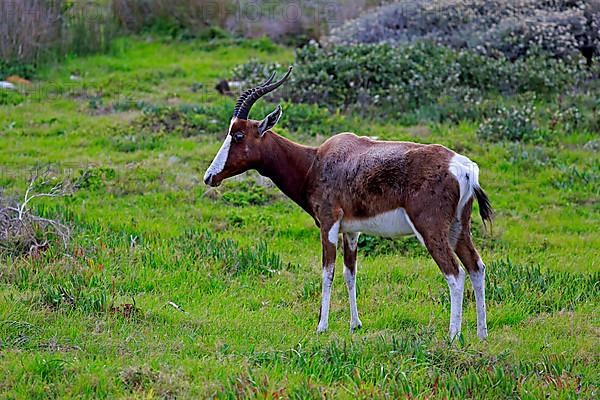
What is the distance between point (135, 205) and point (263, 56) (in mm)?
11065

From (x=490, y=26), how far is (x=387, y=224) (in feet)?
42.3

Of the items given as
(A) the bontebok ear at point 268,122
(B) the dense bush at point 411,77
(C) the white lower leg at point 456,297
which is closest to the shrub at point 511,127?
(B) the dense bush at point 411,77

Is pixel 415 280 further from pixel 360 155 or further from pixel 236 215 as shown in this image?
pixel 236 215

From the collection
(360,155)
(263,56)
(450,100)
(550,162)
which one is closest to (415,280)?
(360,155)

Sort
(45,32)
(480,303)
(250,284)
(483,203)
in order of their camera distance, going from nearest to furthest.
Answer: (483,203) → (480,303) → (250,284) → (45,32)

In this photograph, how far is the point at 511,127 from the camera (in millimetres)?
14461

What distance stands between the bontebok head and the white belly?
44.3 inches

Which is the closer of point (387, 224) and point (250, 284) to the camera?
point (387, 224)

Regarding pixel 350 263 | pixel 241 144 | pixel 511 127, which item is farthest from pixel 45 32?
pixel 350 263

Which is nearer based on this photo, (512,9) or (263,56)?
(512,9)

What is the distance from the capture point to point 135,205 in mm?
11523

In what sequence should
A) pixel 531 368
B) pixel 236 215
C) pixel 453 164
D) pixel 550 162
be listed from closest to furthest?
1. pixel 531 368
2. pixel 453 164
3. pixel 236 215
4. pixel 550 162

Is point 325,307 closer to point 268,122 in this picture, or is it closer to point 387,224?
point 387,224

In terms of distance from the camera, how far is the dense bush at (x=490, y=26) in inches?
710
